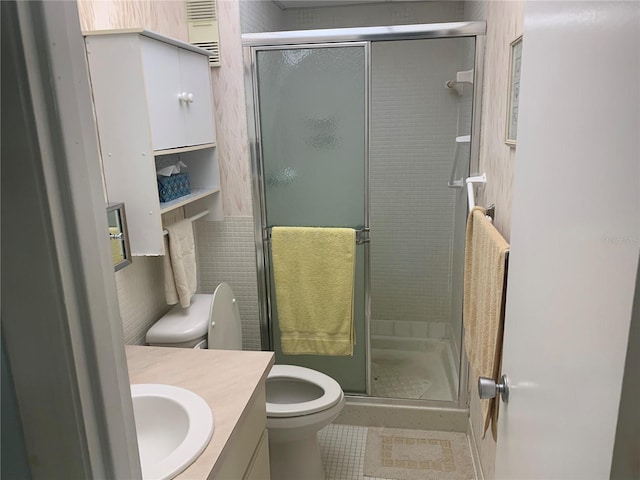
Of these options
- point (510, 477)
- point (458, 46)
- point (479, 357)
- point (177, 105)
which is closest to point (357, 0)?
point (458, 46)

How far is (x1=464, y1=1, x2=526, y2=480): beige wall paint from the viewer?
1602 mm

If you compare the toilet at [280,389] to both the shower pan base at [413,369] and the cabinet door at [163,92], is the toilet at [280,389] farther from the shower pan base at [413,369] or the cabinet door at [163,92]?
the cabinet door at [163,92]

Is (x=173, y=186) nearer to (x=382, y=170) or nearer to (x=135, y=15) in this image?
(x=135, y=15)

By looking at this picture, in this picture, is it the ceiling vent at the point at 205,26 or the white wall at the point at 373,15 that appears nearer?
the ceiling vent at the point at 205,26

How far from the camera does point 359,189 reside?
2346mm

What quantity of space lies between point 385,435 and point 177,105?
72.1 inches

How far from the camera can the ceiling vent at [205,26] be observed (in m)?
2.16

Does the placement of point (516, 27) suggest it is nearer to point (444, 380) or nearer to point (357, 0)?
point (357, 0)

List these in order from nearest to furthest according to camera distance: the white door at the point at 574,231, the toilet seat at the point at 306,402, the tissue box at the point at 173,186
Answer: the white door at the point at 574,231, the tissue box at the point at 173,186, the toilet seat at the point at 306,402

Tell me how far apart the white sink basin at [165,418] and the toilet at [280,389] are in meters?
0.49

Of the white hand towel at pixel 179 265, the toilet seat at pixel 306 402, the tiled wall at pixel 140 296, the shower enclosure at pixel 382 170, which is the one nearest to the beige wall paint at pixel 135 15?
the shower enclosure at pixel 382 170

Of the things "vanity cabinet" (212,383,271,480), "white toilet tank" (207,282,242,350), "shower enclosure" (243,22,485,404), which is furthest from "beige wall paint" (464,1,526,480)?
"white toilet tank" (207,282,242,350)

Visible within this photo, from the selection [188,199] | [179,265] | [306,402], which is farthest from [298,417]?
[188,199]

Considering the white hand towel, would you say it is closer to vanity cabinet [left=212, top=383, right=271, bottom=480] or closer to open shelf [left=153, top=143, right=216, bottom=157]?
open shelf [left=153, top=143, right=216, bottom=157]
